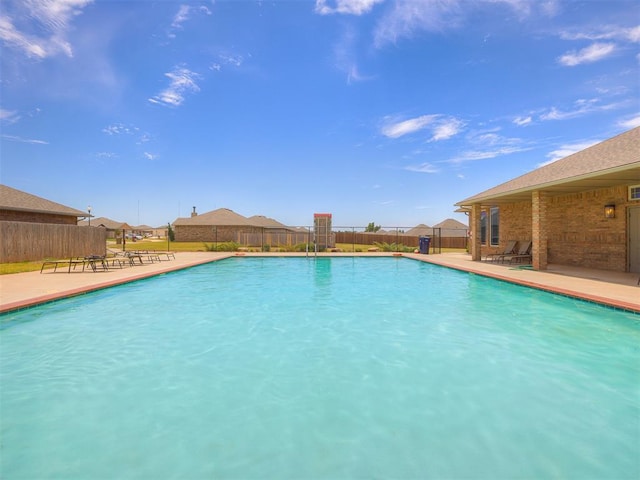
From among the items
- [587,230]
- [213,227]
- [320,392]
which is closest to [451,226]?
[587,230]

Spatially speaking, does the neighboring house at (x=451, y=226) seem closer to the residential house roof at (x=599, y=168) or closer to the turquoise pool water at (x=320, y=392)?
the residential house roof at (x=599, y=168)

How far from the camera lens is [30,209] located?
53.4 ft

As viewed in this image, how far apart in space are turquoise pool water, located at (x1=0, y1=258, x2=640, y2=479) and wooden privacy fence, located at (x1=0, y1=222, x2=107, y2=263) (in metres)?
9.69

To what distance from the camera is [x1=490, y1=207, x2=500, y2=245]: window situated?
17609mm

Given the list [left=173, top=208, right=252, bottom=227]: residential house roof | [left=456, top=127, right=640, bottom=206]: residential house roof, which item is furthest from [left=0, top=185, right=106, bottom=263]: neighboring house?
[left=456, top=127, right=640, bottom=206]: residential house roof

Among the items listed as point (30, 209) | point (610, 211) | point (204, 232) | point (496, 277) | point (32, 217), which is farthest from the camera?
point (204, 232)

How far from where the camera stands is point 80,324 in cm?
603

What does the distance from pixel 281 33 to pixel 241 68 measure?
3136 mm

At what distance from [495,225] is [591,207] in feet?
20.3

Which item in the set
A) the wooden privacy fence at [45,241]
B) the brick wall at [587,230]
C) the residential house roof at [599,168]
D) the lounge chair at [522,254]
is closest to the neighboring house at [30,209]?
the wooden privacy fence at [45,241]

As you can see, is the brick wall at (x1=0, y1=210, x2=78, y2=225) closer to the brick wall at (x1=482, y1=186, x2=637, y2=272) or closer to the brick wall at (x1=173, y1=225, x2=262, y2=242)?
the brick wall at (x1=173, y1=225, x2=262, y2=242)

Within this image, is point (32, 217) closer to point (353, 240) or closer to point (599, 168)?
point (353, 240)

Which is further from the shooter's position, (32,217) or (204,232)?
(204,232)

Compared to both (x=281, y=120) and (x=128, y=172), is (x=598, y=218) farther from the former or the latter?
(x=128, y=172)
